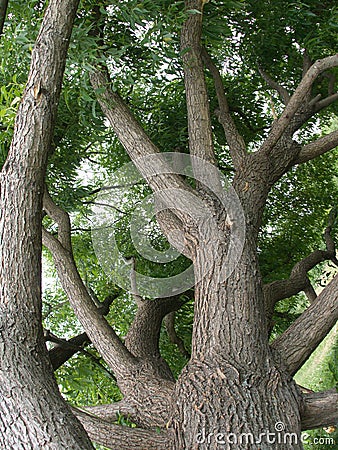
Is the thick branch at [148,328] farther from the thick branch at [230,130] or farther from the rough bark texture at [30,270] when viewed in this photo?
the rough bark texture at [30,270]

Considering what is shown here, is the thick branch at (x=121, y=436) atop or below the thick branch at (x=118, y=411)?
below

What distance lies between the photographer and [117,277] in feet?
13.5

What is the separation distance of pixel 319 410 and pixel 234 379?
0.51 metres

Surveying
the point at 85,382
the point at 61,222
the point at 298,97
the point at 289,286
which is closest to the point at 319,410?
the point at 289,286

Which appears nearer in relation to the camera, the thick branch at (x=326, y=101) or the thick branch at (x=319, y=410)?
the thick branch at (x=319, y=410)

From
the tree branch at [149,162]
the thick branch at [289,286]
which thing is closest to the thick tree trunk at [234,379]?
the tree branch at [149,162]

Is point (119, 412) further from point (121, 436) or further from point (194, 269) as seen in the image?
point (194, 269)

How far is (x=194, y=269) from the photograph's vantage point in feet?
9.48

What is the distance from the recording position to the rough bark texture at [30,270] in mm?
1774

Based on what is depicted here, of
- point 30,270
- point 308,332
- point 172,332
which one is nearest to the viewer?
point 30,270

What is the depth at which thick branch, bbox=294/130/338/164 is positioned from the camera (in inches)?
129

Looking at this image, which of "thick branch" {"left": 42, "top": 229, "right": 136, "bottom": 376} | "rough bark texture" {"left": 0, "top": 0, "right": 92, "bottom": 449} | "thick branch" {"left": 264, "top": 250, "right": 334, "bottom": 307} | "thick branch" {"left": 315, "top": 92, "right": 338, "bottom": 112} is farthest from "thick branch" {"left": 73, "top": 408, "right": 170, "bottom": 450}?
"thick branch" {"left": 315, "top": 92, "right": 338, "bottom": 112}

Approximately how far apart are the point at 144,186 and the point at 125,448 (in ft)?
8.94

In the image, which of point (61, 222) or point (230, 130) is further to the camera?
point (230, 130)
